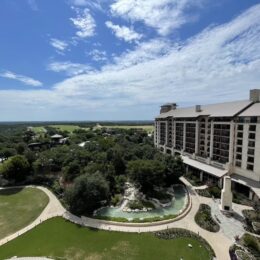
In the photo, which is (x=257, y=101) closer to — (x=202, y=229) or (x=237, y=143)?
(x=237, y=143)

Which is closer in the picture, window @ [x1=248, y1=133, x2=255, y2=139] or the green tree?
window @ [x1=248, y1=133, x2=255, y2=139]

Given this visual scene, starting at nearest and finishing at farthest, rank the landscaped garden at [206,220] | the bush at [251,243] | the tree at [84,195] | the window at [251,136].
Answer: the bush at [251,243] → the landscaped garden at [206,220] → the tree at [84,195] → the window at [251,136]

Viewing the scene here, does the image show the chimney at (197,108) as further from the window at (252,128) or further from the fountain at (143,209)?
the fountain at (143,209)

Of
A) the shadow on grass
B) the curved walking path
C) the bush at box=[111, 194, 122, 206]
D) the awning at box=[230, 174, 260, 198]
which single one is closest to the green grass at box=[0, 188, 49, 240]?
the shadow on grass

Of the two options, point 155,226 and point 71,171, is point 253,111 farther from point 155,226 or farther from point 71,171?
point 71,171

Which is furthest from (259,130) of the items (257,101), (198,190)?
(198,190)

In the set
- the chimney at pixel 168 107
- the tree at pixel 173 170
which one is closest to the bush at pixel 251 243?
the tree at pixel 173 170

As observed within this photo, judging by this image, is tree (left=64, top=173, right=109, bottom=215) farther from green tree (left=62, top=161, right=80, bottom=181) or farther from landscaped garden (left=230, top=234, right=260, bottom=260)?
landscaped garden (left=230, top=234, right=260, bottom=260)
